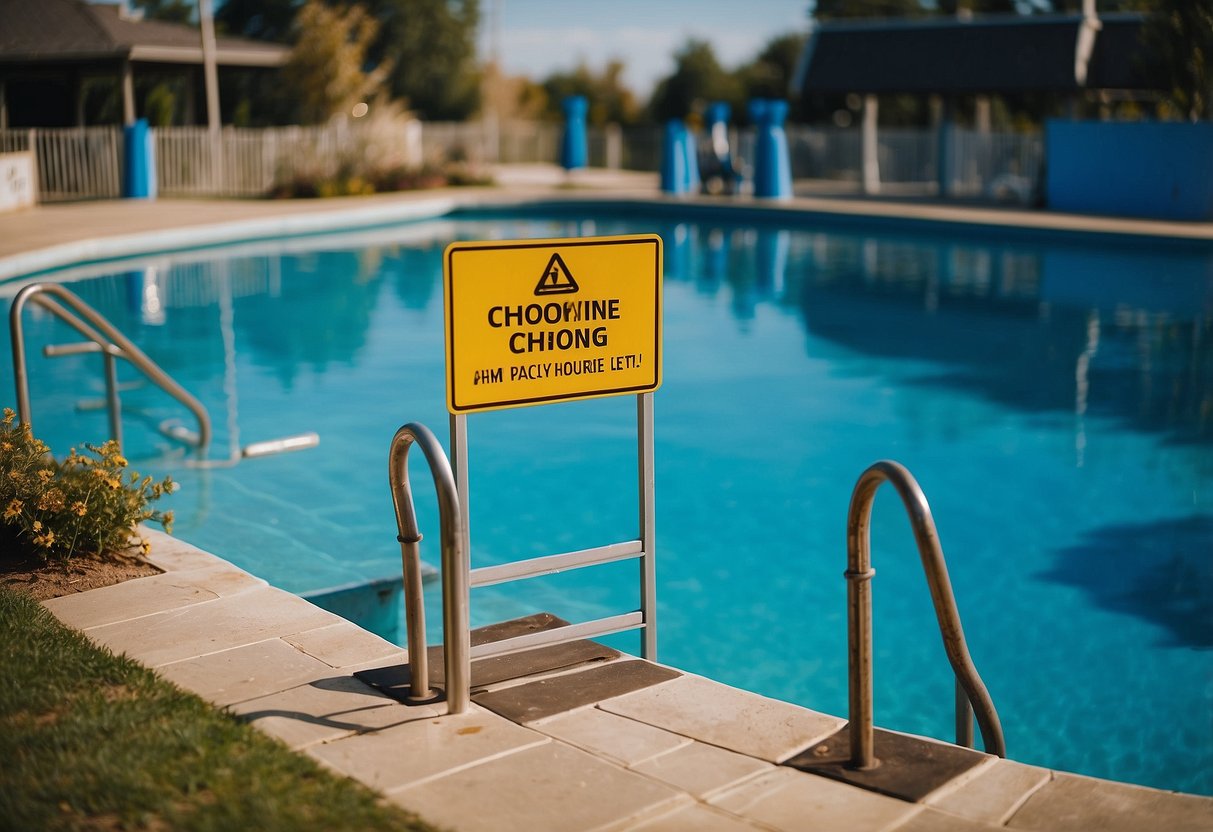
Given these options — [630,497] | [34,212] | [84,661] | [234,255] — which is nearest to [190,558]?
[84,661]

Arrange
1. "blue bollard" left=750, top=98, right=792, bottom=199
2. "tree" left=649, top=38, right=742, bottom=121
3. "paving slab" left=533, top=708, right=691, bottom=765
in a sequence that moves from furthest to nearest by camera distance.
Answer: "tree" left=649, top=38, right=742, bottom=121
"blue bollard" left=750, top=98, right=792, bottom=199
"paving slab" left=533, top=708, right=691, bottom=765

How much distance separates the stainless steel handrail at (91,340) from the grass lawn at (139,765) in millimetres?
2654

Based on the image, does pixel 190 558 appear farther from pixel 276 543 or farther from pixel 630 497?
pixel 630 497

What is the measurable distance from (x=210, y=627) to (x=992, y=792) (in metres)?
2.70

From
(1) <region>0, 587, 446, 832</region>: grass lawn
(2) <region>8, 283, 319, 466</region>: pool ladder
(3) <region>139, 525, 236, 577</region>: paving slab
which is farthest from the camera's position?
(2) <region>8, 283, 319, 466</region>: pool ladder

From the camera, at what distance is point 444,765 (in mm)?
3604

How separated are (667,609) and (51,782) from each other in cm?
451

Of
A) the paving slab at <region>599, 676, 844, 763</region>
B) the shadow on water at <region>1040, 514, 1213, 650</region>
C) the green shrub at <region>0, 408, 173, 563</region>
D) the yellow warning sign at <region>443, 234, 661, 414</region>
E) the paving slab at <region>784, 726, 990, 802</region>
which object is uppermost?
the yellow warning sign at <region>443, 234, 661, 414</region>

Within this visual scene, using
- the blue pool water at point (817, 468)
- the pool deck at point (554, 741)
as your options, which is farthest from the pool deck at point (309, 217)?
the pool deck at point (554, 741)

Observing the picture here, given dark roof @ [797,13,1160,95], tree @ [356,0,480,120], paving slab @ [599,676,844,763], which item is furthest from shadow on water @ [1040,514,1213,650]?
tree @ [356,0,480,120]

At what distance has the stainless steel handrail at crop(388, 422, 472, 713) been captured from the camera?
383cm

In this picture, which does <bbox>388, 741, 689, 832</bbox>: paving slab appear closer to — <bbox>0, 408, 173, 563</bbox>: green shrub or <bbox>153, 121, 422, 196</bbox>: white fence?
<bbox>0, 408, 173, 563</bbox>: green shrub

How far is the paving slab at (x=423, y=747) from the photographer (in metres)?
3.53

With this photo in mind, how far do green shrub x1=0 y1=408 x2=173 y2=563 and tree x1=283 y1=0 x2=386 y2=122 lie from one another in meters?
25.6
